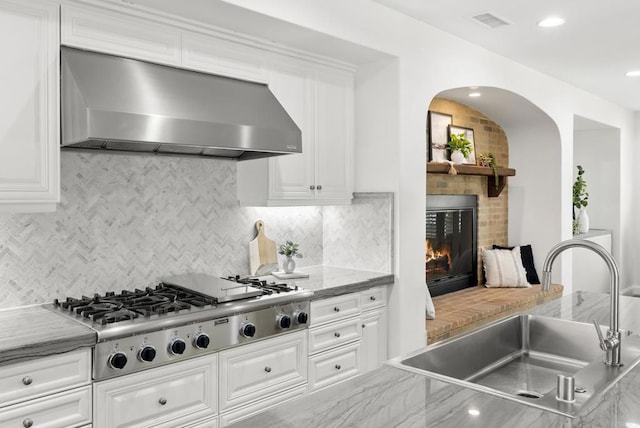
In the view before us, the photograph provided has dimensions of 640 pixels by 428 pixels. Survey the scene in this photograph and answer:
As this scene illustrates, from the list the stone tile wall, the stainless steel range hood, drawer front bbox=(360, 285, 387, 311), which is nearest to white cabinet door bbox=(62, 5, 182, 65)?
the stainless steel range hood

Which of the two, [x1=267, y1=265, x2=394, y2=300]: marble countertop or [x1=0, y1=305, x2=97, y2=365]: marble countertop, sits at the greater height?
[x1=267, y1=265, x2=394, y2=300]: marble countertop

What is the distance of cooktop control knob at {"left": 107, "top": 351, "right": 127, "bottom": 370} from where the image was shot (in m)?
2.14

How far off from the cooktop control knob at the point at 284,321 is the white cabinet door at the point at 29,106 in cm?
121

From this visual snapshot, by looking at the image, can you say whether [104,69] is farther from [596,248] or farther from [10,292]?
[596,248]

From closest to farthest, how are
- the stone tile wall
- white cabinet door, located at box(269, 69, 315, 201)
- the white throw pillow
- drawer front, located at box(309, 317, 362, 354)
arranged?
1. drawer front, located at box(309, 317, 362, 354)
2. white cabinet door, located at box(269, 69, 315, 201)
3. the stone tile wall
4. the white throw pillow

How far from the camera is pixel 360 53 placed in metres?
Answer: 3.44

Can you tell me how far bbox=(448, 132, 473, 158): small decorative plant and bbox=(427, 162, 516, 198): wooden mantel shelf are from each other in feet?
0.50

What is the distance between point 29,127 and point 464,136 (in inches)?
158

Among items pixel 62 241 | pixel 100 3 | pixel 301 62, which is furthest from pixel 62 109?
pixel 301 62

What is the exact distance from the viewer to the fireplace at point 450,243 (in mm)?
4992

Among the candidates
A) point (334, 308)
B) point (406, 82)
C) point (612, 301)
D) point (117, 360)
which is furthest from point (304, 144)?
point (612, 301)

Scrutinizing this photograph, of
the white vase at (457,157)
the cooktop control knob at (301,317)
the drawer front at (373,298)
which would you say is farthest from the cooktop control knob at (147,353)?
the white vase at (457,157)

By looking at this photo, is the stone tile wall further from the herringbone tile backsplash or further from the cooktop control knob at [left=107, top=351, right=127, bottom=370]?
the cooktop control knob at [left=107, top=351, right=127, bottom=370]

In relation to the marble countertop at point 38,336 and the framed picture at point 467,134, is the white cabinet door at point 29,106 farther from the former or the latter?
the framed picture at point 467,134
